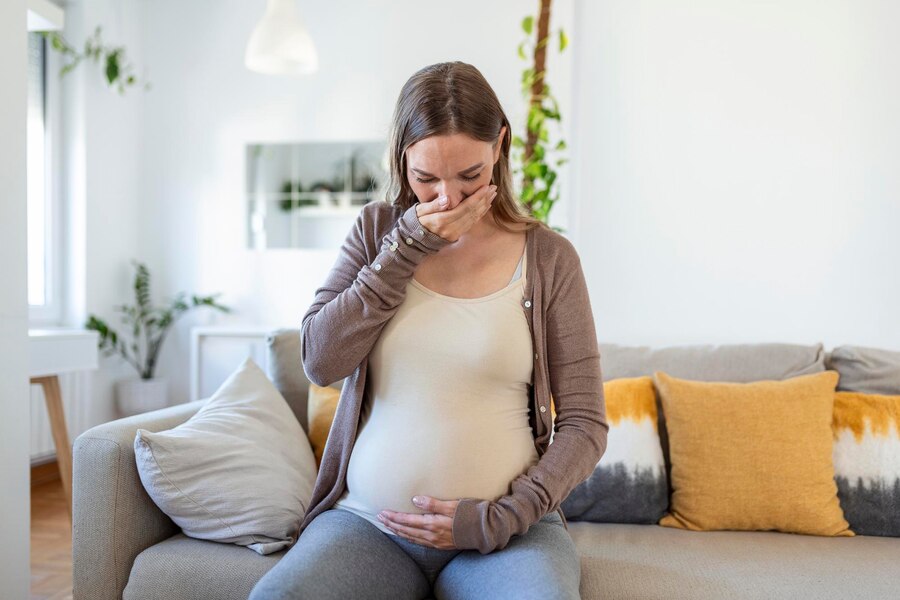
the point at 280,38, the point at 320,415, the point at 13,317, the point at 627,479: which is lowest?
the point at 627,479

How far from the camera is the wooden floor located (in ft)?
8.39

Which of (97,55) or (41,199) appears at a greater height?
(97,55)

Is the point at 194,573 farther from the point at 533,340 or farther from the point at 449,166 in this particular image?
the point at 449,166

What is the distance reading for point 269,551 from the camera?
155 cm

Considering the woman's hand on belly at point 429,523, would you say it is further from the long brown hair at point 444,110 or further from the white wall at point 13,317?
the white wall at point 13,317

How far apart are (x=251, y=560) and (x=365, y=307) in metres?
0.57

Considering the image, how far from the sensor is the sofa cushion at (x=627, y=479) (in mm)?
1887

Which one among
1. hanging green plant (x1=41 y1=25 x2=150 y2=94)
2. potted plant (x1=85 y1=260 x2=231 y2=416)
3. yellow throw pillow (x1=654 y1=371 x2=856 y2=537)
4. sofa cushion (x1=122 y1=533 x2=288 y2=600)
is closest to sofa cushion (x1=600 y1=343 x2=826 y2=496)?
yellow throw pillow (x1=654 y1=371 x2=856 y2=537)

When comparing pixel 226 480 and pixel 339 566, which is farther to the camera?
pixel 226 480

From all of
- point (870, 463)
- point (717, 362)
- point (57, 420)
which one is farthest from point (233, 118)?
point (870, 463)

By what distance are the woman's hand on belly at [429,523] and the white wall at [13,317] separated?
1031 mm

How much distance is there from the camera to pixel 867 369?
199cm

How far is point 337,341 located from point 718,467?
987mm

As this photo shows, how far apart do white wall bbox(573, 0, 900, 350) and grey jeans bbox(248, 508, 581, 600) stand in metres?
1.35
